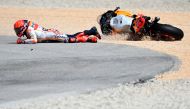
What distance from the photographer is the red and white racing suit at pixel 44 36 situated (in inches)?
567

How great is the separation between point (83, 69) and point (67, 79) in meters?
0.63

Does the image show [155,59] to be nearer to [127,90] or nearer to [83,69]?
[83,69]

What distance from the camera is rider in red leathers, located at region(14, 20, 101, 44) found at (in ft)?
47.3

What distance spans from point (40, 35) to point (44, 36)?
113 mm

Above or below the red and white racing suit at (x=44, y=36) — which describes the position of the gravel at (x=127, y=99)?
below

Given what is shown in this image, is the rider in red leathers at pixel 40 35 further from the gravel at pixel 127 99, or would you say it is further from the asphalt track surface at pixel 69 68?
the gravel at pixel 127 99

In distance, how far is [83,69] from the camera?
1160 centimetres

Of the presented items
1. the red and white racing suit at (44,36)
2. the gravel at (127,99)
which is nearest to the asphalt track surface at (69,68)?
the gravel at (127,99)

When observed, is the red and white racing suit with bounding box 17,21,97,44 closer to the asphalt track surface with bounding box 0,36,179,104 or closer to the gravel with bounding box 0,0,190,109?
the asphalt track surface with bounding box 0,36,179,104

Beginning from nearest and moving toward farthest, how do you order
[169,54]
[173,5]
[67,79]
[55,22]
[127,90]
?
[127,90] → [67,79] → [169,54] → [55,22] → [173,5]

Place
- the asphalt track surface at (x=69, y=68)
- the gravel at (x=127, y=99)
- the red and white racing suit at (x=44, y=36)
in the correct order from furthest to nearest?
the red and white racing suit at (x=44, y=36) → the asphalt track surface at (x=69, y=68) → the gravel at (x=127, y=99)

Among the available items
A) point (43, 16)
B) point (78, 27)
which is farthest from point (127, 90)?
point (43, 16)

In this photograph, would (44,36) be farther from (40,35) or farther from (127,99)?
(127,99)

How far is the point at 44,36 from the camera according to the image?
48.3 feet
